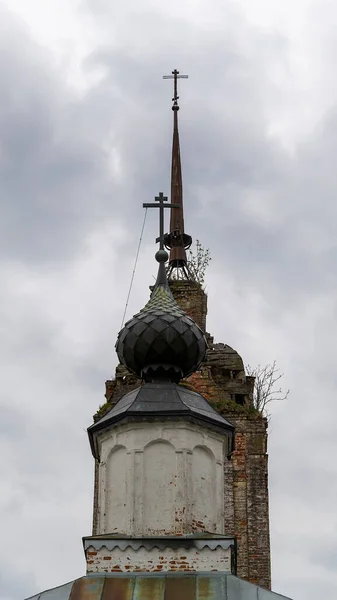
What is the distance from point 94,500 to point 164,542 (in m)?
12.6

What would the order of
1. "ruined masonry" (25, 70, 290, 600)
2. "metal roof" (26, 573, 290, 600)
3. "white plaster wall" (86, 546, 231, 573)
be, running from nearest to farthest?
"metal roof" (26, 573, 290, 600) → "ruined masonry" (25, 70, 290, 600) → "white plaster wall" (86, 546, 231, 573)

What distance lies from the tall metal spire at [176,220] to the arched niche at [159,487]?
1454cm

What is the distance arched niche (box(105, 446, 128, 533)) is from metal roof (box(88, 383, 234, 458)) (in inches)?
15.3

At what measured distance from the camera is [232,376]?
28203mm

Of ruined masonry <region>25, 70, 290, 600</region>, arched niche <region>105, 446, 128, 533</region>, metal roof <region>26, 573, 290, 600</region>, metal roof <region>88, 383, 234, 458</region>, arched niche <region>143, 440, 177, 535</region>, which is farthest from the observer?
metal roof <region>88, 383, 234, 458</region>

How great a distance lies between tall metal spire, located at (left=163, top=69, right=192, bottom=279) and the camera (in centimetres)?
3134

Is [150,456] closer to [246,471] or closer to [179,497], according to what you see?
[179,497]

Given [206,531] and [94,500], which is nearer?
[206,531]

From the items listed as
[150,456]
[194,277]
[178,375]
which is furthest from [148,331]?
[194,277]

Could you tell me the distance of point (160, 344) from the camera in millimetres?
15227

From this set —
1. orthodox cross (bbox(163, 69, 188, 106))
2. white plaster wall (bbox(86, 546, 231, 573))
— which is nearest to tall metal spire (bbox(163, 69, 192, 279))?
orthodox cross (bbox(163, 69, 188, 106))

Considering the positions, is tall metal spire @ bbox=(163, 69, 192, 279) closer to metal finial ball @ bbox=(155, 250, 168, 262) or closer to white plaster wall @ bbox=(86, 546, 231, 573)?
metal finial ball @ bbox=(155, 250, 168, 262)

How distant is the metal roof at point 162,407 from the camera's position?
14516 mm

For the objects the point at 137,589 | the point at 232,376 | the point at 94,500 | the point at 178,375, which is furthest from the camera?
the point at 232,376
